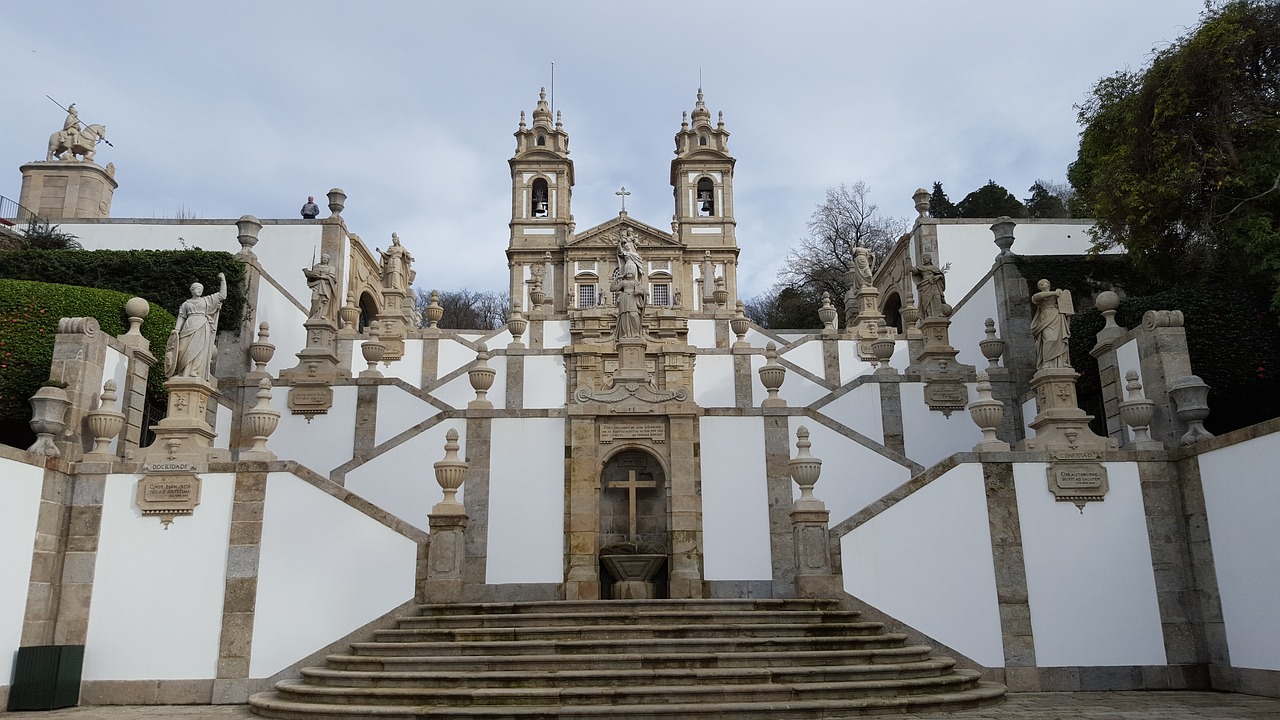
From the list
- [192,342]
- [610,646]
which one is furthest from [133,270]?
[610,646]

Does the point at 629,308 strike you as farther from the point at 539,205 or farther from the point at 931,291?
the point at 539,205

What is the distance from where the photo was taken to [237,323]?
61.8ft

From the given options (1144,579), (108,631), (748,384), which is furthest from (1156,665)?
(108,631)

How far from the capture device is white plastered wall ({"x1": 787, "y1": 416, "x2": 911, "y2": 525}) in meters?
13.8

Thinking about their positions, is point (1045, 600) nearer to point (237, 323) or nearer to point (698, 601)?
point (698, 601)

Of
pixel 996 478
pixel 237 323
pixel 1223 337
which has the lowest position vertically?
pixel 996 478

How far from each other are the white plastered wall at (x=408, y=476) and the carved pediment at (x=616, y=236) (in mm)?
30145

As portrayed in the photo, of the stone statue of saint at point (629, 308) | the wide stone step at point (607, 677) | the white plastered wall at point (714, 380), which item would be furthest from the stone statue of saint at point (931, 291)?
the wide stone step at point (607, 677)

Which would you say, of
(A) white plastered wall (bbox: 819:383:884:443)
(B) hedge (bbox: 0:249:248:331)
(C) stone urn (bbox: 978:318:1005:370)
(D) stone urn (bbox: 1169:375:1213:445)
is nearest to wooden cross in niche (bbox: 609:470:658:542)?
(A) white plastered wall (bbox: 819:383:884:443)

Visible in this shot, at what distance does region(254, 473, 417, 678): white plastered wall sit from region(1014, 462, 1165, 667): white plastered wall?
7653 mm

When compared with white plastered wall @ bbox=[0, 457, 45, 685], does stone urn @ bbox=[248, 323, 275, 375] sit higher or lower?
higher

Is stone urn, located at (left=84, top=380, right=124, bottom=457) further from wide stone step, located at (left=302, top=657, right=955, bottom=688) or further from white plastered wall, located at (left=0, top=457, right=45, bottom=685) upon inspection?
wide stone step, located at (left=302, top=657, right=955, bottom=688)

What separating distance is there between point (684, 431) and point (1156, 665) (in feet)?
21.8

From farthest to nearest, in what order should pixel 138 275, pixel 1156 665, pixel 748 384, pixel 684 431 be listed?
pixel 748 384 → pixel 138 275 → pixel 684 431 → pixel 1156 665
